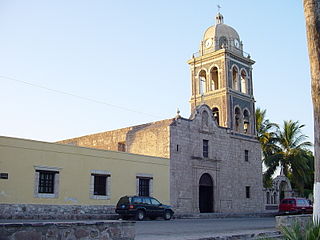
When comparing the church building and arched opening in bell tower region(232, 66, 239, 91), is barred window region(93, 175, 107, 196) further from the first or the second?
arched opening in bell tower region(232, 66, 239, 91)

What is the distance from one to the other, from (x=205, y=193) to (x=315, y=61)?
22.7 m

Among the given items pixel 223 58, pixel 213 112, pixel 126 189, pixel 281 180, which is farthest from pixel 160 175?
pixel 281 180

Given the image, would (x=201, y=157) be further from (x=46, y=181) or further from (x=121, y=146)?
(x=46, y=181)

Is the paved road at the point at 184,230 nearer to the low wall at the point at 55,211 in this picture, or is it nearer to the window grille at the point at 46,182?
the low wall at the point at 55,211

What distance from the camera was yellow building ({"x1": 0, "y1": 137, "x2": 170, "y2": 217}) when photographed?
2103cm

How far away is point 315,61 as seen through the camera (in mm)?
11016

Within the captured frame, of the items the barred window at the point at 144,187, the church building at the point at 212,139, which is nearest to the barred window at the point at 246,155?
the church building at the point at 212,139

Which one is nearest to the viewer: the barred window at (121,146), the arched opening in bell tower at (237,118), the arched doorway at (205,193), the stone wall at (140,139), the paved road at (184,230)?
the paved road at (184,230)

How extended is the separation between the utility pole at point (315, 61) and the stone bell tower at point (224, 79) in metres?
23.6

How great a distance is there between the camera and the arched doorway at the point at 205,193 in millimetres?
31902

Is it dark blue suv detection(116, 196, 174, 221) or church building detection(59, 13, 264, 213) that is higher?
church building detection(59, 13, 264, 213)

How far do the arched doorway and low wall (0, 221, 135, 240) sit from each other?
2339cm

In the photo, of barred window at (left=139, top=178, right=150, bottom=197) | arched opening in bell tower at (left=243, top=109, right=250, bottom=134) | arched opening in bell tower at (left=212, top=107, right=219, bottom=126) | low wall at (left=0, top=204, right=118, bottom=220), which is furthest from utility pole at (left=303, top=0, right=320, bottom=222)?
arched opening in bell tower at (left=243, top=109, right=250, bottom=134)

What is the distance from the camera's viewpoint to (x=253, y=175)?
36.5 meters
